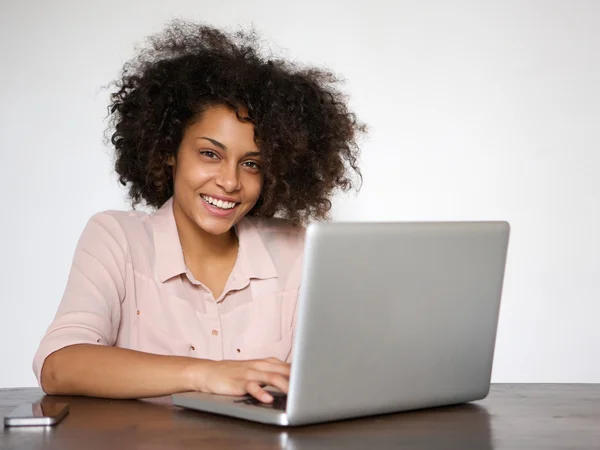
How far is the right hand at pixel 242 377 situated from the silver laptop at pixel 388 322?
0.03 meters

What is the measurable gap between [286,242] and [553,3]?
75.6 inches

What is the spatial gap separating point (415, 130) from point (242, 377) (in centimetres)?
228

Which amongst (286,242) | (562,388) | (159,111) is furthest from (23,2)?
(562,388)

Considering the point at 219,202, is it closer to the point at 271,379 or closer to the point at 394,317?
the point at 271,379

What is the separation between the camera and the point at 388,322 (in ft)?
4.28

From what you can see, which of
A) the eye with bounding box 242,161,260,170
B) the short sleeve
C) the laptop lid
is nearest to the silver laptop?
the laptop lid

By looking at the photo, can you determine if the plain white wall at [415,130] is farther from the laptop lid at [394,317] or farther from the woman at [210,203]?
the laptop lid at [394,317]

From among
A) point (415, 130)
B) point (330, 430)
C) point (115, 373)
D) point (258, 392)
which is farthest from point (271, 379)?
point (415, 130)

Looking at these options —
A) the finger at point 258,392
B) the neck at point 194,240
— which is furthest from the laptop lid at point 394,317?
the neck at point 194,240

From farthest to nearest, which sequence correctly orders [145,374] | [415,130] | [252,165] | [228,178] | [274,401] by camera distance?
[415,130]
[252,165]
[228,178]
[145,374]
[274,401]

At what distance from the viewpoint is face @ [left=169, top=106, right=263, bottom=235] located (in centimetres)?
212

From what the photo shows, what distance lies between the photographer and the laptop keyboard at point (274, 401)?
1.29 meters

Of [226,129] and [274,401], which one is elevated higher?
[226,129]

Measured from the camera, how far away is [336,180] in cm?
245
